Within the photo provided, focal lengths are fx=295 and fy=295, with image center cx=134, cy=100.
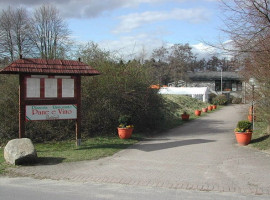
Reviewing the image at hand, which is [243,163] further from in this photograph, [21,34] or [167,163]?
[21,34]

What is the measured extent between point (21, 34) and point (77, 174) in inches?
1219

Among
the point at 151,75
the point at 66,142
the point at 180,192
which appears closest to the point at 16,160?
the point at 66,142

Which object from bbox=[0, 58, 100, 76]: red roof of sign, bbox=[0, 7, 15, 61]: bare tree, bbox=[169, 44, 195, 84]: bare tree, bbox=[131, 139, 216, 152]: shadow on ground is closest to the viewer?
bbox=[0, 58, 100, 76]: red roof of sign

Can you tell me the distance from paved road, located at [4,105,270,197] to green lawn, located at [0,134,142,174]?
0.49m

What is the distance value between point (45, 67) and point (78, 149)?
3189mm

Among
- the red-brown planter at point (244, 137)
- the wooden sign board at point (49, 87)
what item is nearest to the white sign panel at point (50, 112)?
the wooden sign board at point (49, 87)

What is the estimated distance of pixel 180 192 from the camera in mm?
6160

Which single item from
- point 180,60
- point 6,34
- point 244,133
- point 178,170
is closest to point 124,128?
point 244,133

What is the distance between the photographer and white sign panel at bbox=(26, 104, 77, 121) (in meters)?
10.4

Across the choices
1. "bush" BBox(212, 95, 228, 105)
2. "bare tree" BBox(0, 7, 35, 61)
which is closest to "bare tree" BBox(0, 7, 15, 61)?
"bare tree" BBox(0, 7, 35, 61)

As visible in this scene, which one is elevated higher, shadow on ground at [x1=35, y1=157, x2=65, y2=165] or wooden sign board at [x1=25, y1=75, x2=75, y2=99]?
wooden sign board at [x1=25, y1=75, x2=75, y2=99]

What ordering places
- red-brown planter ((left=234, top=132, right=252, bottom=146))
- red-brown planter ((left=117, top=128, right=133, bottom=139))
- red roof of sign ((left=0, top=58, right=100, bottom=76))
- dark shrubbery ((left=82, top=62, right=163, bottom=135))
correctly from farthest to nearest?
dark shrubbery ((left=82, top=62, right=163, bottom=135)) → red-brown planter ((left=117, top=128, right=133, bottom=139)) → red-brown planter ((left=234, top=132, right=252, bottom=146)) → red roof of sign ((left=0, top=58, right=100, bottom=76))

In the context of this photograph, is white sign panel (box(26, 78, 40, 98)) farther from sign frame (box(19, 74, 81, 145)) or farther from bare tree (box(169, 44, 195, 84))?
bare tree (box(169, 44, 195, 84))

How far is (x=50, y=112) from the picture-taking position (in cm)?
1073
